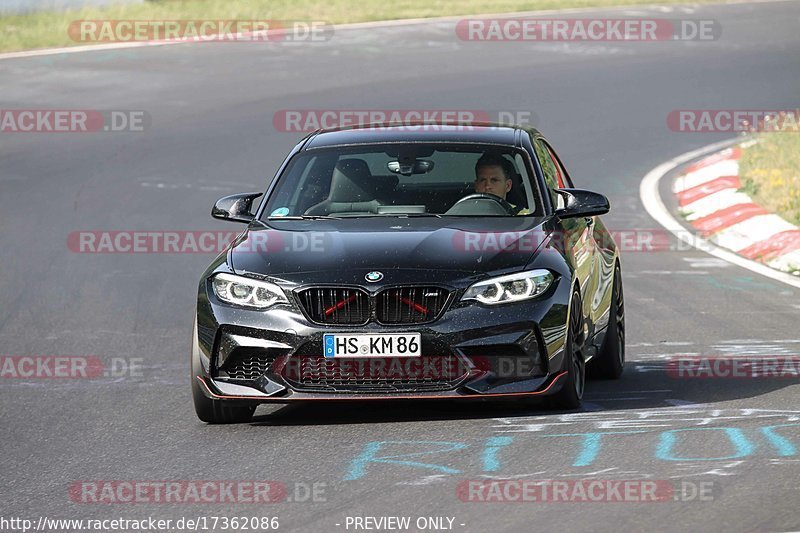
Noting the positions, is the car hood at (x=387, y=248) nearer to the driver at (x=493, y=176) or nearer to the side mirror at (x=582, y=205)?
the side mirror at (x=582, y=205)

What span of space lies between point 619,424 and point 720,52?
21.9 meters

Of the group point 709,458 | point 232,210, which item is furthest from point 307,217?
point 709,458

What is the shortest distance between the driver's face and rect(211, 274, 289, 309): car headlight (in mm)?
1805

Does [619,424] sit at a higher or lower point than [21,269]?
higher

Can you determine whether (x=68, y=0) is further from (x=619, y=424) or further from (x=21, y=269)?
(x=619, y=424)

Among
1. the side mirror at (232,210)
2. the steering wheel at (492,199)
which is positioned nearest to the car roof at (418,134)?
the steering wheel at (492,199)

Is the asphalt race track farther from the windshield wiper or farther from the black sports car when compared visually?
the windshield wiper

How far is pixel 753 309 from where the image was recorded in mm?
11773

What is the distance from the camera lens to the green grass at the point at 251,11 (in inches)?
1121

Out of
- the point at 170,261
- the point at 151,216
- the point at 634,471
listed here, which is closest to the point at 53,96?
the point at 151,216

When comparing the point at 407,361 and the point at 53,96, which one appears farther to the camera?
the point at 53,96

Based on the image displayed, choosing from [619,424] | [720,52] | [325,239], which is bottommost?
[720,52]

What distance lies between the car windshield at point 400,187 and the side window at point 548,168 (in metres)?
0.17

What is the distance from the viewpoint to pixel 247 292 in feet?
25.8
